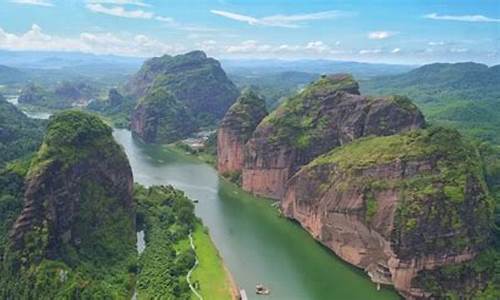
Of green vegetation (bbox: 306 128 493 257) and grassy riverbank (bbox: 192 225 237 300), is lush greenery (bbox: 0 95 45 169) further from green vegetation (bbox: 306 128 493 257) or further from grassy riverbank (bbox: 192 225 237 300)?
green vegetation (bbox: 306 128 493 257)

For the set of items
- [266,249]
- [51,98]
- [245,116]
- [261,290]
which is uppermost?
[245,116]

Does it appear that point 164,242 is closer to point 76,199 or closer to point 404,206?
point 76,199

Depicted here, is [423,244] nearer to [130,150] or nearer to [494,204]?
[494,204]

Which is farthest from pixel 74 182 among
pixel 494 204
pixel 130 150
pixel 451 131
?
pixel 130 150

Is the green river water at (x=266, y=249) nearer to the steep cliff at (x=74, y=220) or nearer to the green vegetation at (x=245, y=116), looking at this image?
the green vegetation at (x=245, y=116)

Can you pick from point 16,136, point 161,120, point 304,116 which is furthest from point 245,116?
point 161,120

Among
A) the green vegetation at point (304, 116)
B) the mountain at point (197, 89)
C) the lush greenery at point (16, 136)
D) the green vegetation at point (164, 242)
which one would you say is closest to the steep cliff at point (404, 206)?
the green vegetation at point (304, 116)
